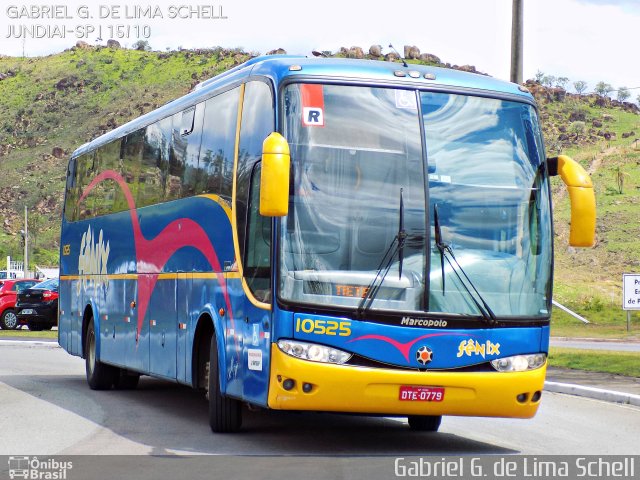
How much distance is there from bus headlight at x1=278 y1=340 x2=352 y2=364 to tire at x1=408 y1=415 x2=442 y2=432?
3065mm

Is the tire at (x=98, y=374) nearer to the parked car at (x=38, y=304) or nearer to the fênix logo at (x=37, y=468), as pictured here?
the fênix logo at (x=37, y=468)

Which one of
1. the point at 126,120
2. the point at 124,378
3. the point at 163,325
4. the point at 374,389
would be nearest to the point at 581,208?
the point at 374,389

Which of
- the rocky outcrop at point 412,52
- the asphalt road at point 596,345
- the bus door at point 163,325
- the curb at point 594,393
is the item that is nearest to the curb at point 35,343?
the asphalt road at point 596,345

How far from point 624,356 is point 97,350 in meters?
10.9

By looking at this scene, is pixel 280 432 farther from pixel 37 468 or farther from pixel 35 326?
pixel 35 326

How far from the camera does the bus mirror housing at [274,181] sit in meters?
10.8

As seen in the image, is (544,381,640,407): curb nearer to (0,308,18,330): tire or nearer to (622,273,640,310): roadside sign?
(622,273,640,310): roadside sign


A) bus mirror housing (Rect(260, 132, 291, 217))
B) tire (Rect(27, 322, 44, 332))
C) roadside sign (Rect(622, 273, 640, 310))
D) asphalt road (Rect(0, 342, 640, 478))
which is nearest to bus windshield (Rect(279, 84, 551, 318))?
bus mirror housing (Rect(260, 132, 291, 217))

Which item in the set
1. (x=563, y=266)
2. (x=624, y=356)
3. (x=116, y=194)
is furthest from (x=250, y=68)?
(x=563, y=266)

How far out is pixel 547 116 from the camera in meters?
108

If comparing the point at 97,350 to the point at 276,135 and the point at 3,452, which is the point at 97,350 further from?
the point at 276,135

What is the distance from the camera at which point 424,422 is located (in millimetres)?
14047

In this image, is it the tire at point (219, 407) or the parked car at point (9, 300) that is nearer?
the tire at point (219, 407)

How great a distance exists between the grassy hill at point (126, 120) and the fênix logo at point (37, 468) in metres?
53.0
